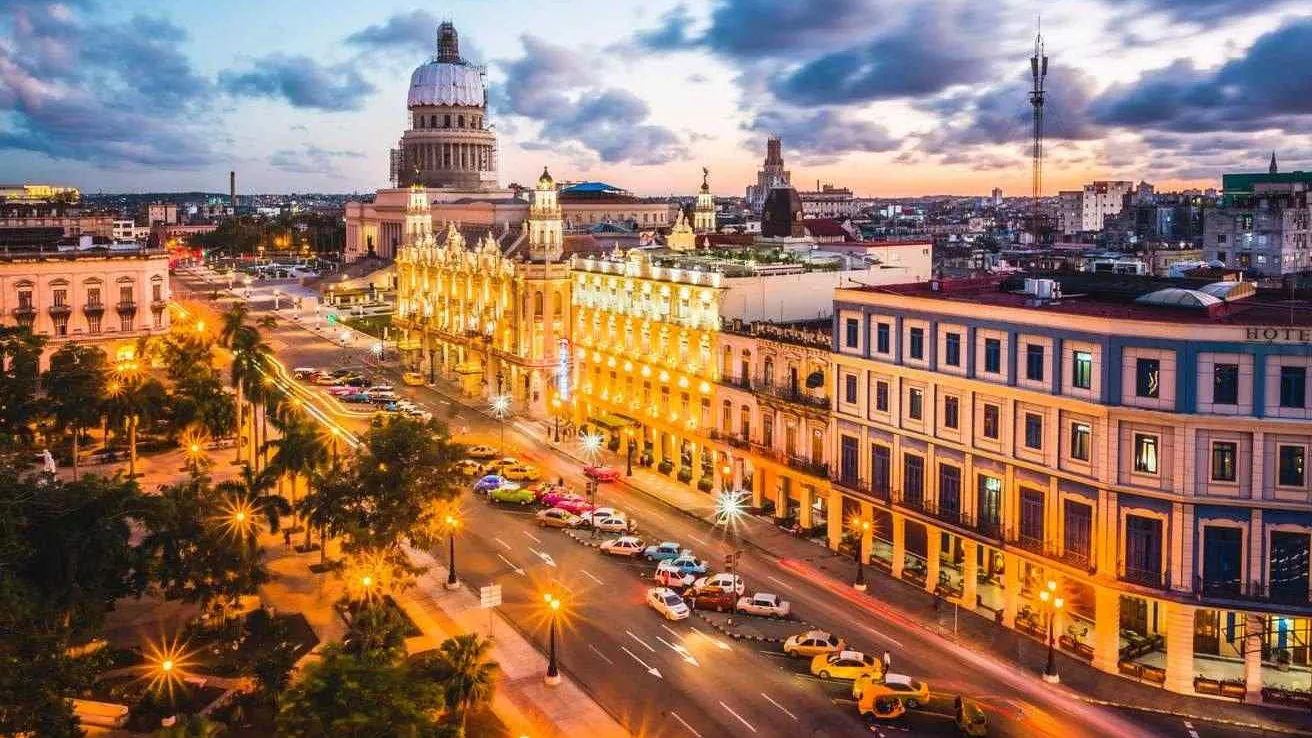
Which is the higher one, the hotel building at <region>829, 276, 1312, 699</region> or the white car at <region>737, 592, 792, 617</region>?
the hotel building at <region>829, 276, 1312, 699</region>

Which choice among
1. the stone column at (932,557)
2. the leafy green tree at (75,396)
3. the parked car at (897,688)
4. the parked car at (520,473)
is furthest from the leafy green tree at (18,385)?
the stone column at (932,557)

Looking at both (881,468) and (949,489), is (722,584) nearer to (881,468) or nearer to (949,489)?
(881,468)

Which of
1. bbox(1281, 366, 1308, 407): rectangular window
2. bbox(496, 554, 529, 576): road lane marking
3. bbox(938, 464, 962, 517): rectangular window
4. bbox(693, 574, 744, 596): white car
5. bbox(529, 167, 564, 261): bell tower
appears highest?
bbox(529, 167, 564, 261): bell tower

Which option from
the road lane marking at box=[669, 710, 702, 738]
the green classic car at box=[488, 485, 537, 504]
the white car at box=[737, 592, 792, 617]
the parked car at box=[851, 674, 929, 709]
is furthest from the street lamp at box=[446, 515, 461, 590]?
the parked car at box=[851, 674, 929, 709]

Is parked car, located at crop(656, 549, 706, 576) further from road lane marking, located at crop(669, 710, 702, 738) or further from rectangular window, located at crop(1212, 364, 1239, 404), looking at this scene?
rectangular window, located at crop(1212, 364, 1239, 404)

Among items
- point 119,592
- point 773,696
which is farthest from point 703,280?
point 119,592

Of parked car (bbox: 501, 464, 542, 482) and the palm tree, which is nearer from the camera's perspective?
the palm tree

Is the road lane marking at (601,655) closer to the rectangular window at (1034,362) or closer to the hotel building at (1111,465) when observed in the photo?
the hotel building at (1111,465)

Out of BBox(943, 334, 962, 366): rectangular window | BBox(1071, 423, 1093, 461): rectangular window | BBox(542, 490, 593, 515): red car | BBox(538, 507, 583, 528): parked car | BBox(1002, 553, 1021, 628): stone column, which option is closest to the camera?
BBox(1071, 423, 1093, 461): rectangular window
